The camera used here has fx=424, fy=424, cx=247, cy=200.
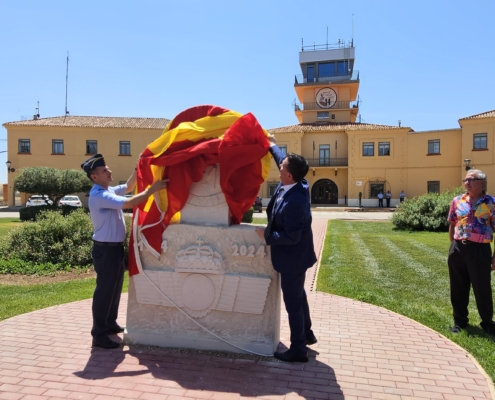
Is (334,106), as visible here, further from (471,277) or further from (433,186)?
(471,277)

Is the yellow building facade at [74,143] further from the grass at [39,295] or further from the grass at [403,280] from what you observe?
the grass at [39,295]

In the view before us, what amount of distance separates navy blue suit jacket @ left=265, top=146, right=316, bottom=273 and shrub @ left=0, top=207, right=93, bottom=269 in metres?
6.10

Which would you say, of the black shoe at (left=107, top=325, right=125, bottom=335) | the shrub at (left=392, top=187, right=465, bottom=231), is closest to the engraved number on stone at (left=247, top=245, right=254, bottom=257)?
the black shoe at (left=107, top=325, right=125, bottom=335)

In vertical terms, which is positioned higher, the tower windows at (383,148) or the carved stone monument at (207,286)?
the tower windows at (383,148)

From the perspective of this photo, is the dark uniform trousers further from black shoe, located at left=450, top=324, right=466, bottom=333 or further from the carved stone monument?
A: the carved stone monument

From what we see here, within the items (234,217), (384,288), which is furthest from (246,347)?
(384,288)

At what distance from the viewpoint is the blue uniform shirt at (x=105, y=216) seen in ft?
13.0

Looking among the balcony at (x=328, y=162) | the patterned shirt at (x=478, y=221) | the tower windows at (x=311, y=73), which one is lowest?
the patterned shirt at (x=478, y=221)

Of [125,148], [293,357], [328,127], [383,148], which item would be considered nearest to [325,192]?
[328,127]

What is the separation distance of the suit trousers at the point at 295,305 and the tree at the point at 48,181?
72.5 feet

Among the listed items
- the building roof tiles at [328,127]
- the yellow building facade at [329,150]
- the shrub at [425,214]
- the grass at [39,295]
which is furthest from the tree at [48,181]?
the building roof tiles at [328,127]

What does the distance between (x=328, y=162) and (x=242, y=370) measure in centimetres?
3511

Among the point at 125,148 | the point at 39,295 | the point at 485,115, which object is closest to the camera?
the point at 39,295

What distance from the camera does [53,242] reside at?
8.97 metres
